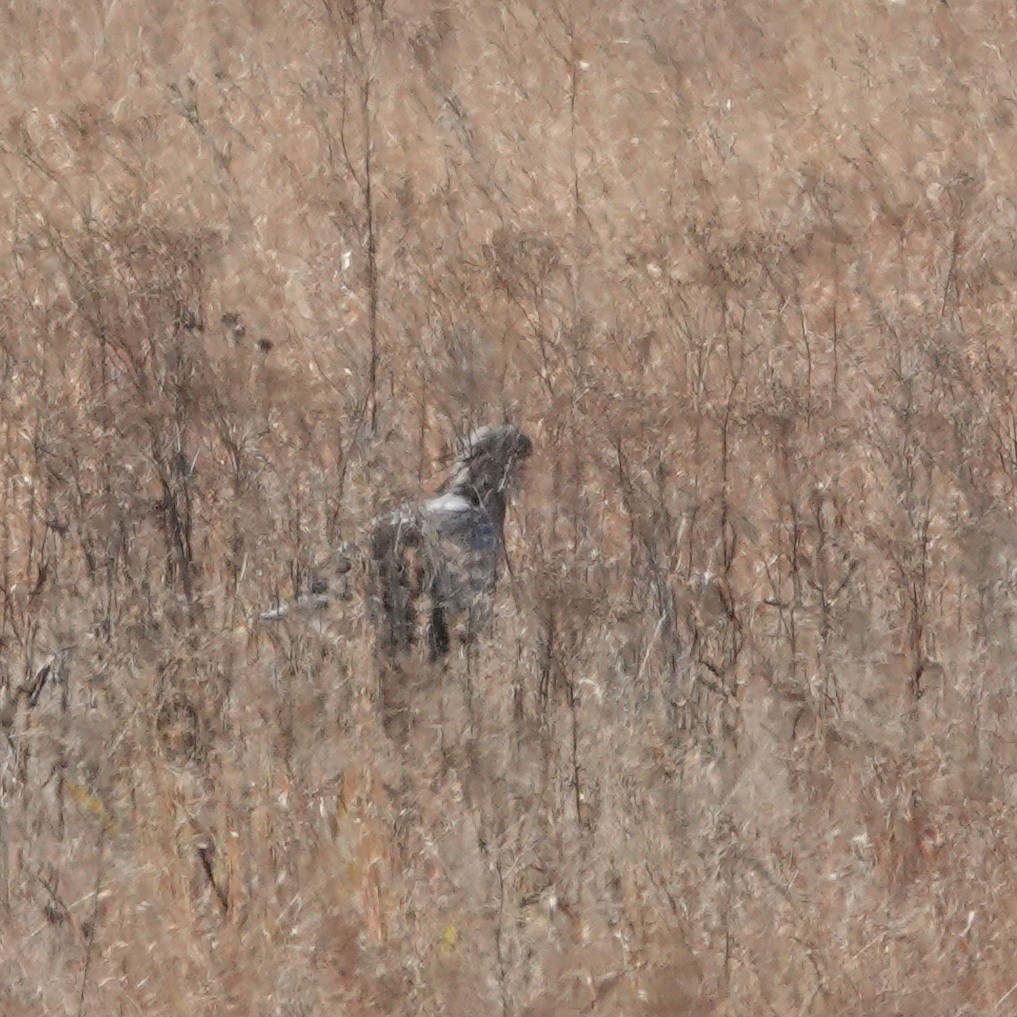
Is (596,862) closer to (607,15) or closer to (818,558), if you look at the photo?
(818,558)

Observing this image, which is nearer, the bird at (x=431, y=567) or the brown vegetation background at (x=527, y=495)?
the brown vegetation background at (x=527, y=495)

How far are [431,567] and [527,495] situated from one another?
2.88 feet

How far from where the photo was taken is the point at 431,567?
5445mm

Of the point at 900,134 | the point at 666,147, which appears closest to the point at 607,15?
the point at 666,147

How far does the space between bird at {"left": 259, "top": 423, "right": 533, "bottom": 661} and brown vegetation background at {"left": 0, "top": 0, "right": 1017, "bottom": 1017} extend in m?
0.09

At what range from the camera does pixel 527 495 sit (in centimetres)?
625

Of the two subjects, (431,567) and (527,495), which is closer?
(431,567)

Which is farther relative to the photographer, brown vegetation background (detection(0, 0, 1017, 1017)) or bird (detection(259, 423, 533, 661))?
bird (detection(259, 423, 533, 661))

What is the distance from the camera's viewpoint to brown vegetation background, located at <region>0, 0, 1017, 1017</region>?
4.53 meters

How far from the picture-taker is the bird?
5.32 m

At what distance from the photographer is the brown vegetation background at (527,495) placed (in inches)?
178

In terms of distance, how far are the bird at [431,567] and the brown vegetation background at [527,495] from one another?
0.30ft

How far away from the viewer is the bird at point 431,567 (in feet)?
17.5

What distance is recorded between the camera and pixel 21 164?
24.5ft
